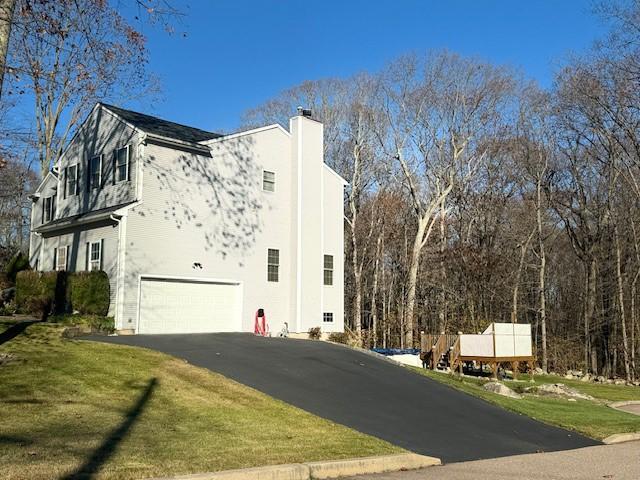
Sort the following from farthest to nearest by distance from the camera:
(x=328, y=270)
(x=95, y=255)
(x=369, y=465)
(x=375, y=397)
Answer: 1. (x=328, y=270)
2. (x=95, y=255)
3. (x=375, y=397)
4. (x=369, y=465)

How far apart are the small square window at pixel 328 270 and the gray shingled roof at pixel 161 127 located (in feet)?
24.2

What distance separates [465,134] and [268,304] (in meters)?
19.9

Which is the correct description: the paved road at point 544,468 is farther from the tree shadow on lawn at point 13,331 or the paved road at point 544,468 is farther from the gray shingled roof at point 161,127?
the gray shingled roof at point 161,127

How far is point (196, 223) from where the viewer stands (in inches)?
926

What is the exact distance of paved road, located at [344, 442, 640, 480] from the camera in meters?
8.23

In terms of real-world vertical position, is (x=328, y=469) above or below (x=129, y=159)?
below

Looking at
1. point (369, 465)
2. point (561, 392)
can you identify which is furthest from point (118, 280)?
point (561, 392)

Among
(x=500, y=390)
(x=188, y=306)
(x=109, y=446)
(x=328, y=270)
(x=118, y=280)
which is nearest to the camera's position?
Result: (x=109, y=446)

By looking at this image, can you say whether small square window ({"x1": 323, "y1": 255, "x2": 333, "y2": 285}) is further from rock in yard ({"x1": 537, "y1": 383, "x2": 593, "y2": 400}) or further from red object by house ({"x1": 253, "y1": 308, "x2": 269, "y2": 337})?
rock in yard ({"x1": 537, "y1": 383, "x2": 593, "y2": 400})

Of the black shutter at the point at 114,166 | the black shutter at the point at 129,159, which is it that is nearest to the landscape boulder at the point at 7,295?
the black shutter at the point at 114,166

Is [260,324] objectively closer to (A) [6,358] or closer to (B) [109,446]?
(A) [6,358]

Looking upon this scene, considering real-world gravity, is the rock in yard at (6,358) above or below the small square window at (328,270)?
below

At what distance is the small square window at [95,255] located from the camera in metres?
21.9

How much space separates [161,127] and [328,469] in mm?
19523
